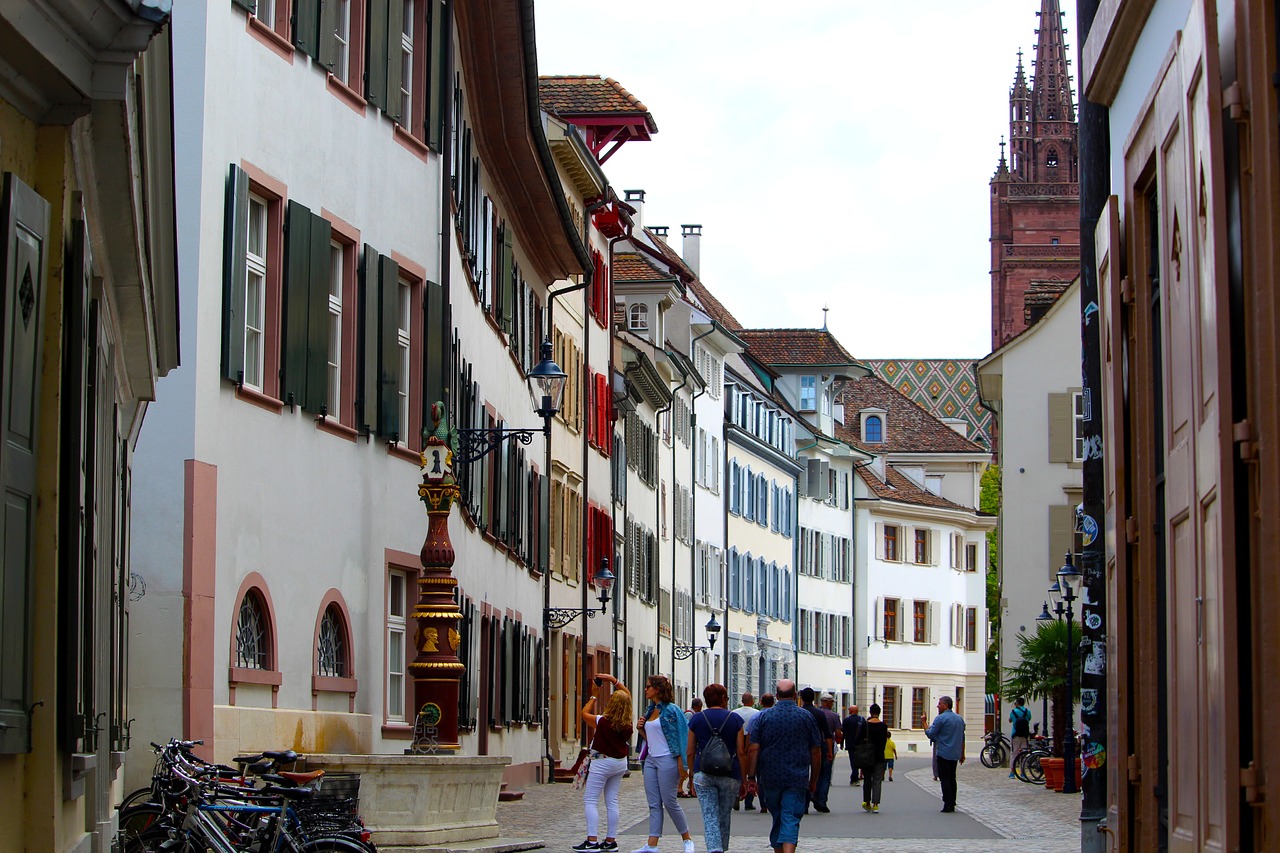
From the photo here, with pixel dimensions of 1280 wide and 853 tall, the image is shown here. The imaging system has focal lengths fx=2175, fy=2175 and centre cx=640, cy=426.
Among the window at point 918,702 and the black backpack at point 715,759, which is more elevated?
the black backpack at point 715,759

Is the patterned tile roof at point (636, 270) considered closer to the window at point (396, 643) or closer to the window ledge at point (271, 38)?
the window at point (396, 643)

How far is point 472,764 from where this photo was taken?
63.4 feet

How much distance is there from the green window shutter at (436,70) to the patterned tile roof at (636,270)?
32379 millimetres

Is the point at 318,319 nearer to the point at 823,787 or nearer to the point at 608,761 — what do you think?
the point at 608,761

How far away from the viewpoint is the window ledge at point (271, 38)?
59.7 ft

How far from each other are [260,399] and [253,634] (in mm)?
1973

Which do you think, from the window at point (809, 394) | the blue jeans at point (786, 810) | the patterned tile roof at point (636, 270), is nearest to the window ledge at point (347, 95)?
the blue jeans at point (786, 810)

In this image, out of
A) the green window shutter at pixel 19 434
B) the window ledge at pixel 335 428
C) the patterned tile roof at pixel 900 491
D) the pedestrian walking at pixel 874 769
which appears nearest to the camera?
the green window shutter at pixel 19 434

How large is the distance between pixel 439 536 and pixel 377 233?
321cm

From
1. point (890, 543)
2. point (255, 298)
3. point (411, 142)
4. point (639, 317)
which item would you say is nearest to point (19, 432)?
point (255, 298)

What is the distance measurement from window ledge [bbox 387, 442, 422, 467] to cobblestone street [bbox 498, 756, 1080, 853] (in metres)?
3.88

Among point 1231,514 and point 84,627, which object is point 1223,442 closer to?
point 1231,514

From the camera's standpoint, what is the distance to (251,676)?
17656 millimetres

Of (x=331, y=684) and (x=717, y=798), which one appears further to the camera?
(x=331, y=684)
